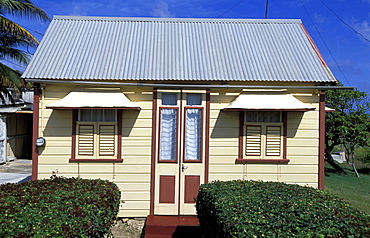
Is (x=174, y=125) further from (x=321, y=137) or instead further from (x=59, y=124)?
(x=321, y=137)

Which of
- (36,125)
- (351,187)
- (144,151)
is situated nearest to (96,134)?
(144,151)

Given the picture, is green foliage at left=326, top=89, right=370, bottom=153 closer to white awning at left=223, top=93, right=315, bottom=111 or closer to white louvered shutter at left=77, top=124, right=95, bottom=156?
white awning at left=223, top=93, right=315, bottom=111

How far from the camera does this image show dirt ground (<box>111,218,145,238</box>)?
6455 millimetres

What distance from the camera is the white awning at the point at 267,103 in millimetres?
6660

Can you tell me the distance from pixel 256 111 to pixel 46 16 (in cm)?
947

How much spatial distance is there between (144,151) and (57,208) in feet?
10.6

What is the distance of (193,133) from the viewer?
23.3 ft

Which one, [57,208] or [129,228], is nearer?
[57,208]

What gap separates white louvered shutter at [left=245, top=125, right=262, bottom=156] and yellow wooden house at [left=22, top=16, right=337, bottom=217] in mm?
22

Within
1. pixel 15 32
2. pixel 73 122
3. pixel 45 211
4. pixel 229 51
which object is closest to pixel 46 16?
pixel 15 32

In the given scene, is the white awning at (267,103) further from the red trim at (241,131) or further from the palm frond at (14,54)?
the palm frond at (14,54)

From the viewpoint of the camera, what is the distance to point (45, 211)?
Answer: 3.73 m

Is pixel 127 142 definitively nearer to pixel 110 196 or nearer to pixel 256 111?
pixel 110 196

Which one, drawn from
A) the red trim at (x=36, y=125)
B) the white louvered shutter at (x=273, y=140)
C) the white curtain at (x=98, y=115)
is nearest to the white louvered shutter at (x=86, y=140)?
the white curtain at (x=98, y=115)
